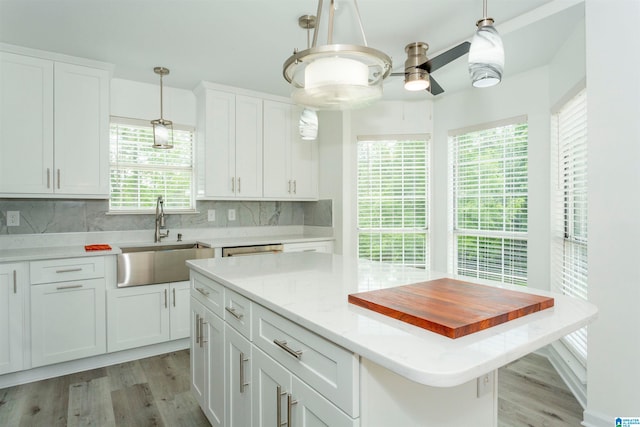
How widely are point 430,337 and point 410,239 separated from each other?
3.15 metres

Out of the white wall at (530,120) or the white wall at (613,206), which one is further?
the white wall at (530,120)

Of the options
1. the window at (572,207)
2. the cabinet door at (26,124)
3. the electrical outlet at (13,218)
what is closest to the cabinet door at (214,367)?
the cabinet door at (26,124)

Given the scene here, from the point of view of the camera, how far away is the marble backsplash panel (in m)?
3.01

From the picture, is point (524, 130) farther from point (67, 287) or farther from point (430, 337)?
point (67, 287)

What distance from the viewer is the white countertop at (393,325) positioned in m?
0.79

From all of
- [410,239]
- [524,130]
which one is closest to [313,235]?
[410,239]

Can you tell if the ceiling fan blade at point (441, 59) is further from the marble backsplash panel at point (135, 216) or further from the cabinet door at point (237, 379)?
the marble backsplash panel at point (135, 216)

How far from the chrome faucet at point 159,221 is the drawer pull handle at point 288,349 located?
2570mm

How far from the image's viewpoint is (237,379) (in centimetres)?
161

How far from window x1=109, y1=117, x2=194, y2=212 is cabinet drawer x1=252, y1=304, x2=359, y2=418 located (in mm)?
2656

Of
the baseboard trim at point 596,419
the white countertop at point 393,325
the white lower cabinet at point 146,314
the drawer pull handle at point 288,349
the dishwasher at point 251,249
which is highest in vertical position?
the white countertop at point 393,325

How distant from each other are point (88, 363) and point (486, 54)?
3.43 metres

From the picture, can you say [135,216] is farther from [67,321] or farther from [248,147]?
[248,147]

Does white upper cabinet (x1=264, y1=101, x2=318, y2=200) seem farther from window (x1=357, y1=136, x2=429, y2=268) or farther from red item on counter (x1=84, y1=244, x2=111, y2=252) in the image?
red item on counter (x1=84, y1=244, x2=111, y2=252)
